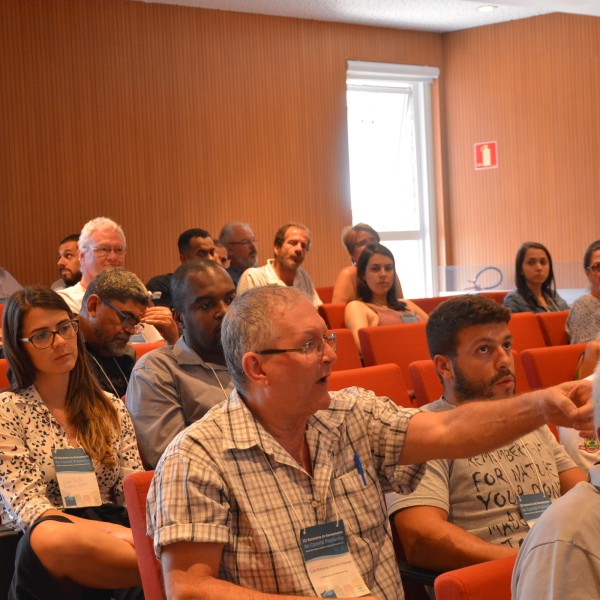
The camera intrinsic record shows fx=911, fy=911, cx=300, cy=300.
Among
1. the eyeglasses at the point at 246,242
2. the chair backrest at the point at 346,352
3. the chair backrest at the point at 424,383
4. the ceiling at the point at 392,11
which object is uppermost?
the ceiling at the point at 392,11

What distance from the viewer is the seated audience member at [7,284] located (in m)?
7.20

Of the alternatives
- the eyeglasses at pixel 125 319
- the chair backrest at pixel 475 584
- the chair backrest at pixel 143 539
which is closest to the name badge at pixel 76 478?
the eyeglasses at pixel 125 319

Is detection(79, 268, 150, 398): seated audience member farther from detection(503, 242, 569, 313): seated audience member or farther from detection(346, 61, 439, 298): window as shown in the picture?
detection(346, 61, 439, 298): window

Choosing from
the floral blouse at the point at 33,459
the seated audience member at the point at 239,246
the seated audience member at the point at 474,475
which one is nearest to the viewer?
the seated audience member at the point at 474,475

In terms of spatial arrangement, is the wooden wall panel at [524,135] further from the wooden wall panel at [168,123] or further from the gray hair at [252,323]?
the gray hair at [252,323]

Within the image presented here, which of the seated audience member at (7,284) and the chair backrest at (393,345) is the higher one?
the seated audience member at (7,284)

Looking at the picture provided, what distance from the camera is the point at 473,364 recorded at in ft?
8.29

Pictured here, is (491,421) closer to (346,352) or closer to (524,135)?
(346,352)

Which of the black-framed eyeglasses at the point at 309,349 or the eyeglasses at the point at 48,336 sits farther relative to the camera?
the eyeglasses at the point at 48,336

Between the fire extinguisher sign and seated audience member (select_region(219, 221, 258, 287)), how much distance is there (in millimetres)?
3987

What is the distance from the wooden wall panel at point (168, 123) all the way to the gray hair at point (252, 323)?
624cm

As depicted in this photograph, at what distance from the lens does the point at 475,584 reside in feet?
5.12

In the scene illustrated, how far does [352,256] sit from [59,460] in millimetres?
4749

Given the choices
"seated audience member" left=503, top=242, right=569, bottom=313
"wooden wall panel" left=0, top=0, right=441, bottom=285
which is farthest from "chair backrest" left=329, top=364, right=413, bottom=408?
"wooden wall panel" left=0, top=0, right=441, bottom=285
